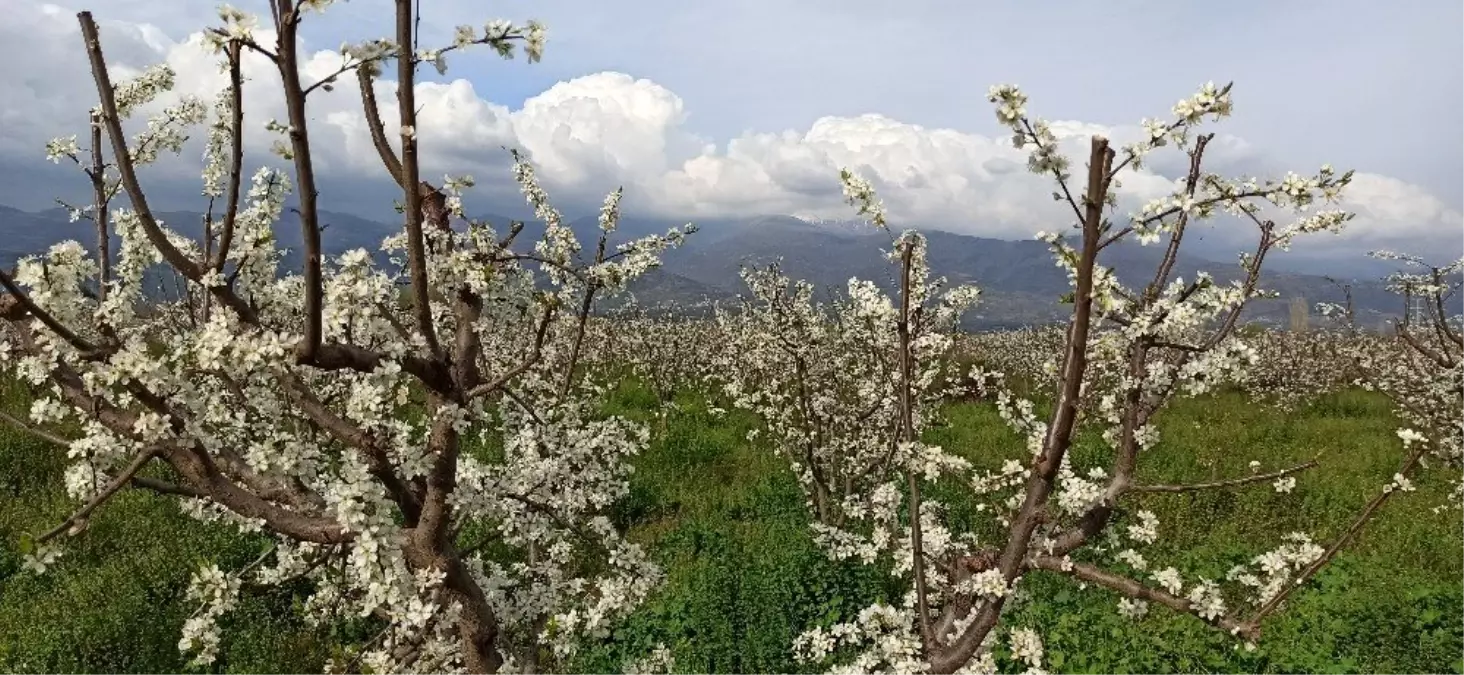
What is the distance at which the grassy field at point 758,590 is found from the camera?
8.73 m

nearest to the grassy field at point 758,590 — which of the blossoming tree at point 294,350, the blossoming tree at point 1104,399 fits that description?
the blossoming tree at point 1104,399

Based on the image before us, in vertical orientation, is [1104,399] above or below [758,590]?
above

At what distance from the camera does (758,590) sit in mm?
10312

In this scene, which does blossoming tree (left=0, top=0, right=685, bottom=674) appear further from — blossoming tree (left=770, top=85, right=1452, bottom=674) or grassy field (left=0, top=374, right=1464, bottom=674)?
grassy field (left=0, top=374, right=1464, bottom=674)

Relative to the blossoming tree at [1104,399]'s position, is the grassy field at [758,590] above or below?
below

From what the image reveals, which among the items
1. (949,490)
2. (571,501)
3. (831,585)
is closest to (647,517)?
(831,585)

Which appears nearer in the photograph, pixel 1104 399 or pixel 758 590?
pixel 1104 399

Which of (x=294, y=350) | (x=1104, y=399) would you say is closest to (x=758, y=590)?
(x=1104, y=399)

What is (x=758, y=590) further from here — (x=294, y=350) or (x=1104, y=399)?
(x=294, y=350)

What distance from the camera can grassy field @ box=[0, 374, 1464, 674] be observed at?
8.73m

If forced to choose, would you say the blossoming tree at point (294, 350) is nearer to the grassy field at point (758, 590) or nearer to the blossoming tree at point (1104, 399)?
the blossoming tree at point (1104, 399)

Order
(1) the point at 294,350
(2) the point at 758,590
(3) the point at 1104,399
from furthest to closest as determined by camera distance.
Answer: (2) the point at 758,590, (3) the point at 1104,399, (1) the point at 294,350

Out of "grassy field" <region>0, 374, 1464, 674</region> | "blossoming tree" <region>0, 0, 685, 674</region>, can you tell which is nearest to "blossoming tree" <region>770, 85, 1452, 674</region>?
"blossoming tree" <region>0, 0, 685, 674</region>

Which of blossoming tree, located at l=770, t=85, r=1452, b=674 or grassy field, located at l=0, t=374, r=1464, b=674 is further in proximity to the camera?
grassy field, located at l=0, t=374, r=1464, b=674
